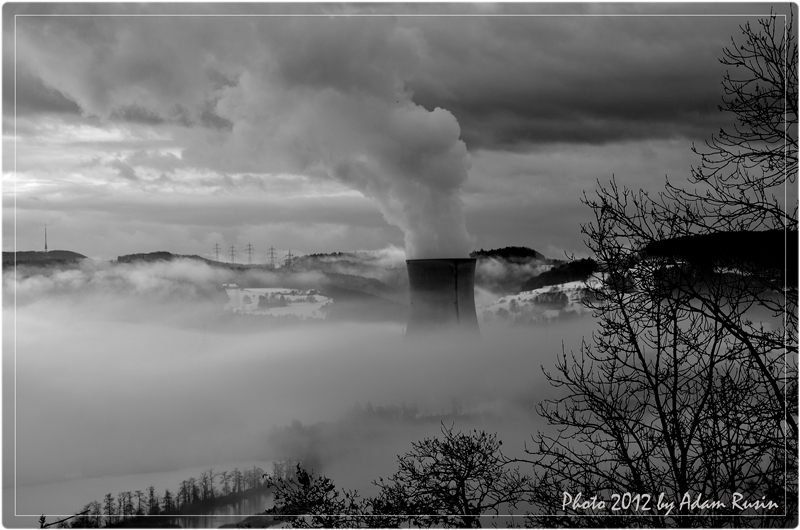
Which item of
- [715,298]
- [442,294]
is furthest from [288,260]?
[715,298]

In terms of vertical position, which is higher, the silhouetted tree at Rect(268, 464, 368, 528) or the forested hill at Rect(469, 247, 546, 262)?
the forested hill at Rect(469, 247, 546, 262)

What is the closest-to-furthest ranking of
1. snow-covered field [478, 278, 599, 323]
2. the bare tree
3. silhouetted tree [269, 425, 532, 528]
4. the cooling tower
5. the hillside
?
the bare tree → silhouetted tree [269, 425, 532, 528] → the hillside → snow-covered field [478, 278, 599, 323] → the cooling tower

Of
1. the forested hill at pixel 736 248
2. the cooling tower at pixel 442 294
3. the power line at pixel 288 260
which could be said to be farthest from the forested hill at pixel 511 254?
the power line at pixel 288 260

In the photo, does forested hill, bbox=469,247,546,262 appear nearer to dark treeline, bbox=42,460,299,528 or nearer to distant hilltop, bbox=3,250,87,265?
dark treeline, bbox=42,460,299,528

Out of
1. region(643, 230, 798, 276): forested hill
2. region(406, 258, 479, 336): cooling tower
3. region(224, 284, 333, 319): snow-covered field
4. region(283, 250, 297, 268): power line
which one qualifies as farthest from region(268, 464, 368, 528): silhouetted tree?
region(643, 230, 798, 276): forested hill

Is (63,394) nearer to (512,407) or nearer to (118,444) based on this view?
(118,444)

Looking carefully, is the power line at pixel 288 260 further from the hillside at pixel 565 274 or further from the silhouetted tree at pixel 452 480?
the hillside at pixel 565 274
